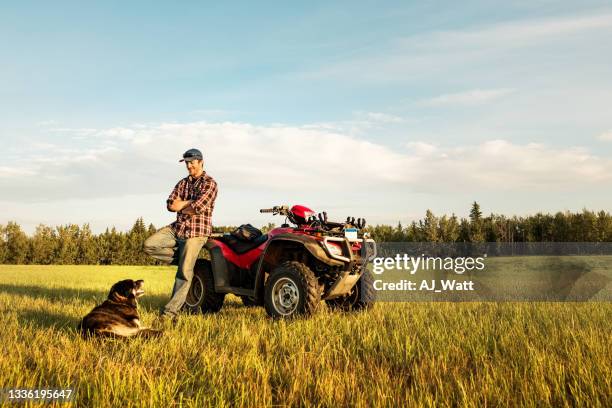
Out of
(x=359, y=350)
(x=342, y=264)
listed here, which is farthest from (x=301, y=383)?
(x=342, y=264)

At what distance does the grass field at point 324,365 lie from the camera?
10.5 ft

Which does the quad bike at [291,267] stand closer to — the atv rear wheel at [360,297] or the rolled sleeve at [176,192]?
the atv rear wheel at [360,297]

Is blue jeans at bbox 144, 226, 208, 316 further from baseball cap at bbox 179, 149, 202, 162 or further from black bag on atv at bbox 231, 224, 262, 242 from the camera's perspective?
baseball cap at bbox 179, 149, 202, 162

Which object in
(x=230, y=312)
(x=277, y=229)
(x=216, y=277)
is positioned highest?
(x=277, y=229)

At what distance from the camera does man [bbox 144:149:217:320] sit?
743 cm

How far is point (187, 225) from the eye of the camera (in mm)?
7566

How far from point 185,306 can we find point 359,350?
14.7 ft

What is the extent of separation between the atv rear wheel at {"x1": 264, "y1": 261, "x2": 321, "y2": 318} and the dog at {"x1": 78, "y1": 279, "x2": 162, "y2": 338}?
1889 millimetres

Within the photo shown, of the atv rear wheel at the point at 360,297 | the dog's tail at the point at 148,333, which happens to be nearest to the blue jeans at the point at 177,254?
the dog's tail at the point at 148,333

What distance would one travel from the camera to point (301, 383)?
344 centimetres

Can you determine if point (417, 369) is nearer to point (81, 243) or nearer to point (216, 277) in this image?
point (216, 277)

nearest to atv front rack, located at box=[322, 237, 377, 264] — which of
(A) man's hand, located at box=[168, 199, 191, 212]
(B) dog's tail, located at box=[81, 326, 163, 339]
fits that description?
(A) man's hand, located at box=[168, 199, 191, 212]

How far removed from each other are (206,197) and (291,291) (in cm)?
208

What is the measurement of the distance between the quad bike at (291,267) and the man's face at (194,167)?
3.61 ft
